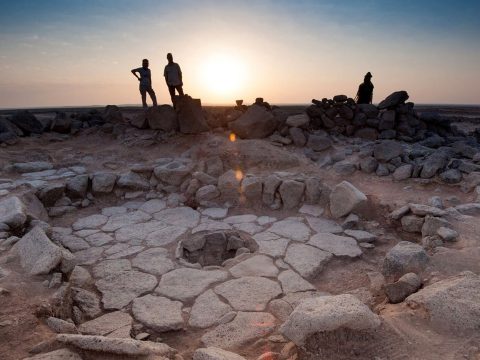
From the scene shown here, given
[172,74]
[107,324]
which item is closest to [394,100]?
[172,74]

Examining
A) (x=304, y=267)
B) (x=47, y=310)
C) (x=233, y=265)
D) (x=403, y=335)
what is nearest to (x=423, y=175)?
(x=304, y=267)

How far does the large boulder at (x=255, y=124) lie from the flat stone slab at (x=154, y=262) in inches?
162

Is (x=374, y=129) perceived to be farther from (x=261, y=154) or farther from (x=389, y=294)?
(x=389, y=294)

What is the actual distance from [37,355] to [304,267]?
2819mm

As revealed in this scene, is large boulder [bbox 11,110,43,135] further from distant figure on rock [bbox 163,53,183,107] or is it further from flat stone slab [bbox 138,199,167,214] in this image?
flat stone slab [bbox 138,199,167,214]

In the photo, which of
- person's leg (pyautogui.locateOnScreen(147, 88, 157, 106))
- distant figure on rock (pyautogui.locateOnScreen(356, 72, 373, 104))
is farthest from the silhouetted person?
distant figure on rock (pyautogui.locateOnScreen(356, 72, 373, 104))

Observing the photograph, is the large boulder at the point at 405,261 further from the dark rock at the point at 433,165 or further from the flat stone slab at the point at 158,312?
the dark rock at the point at 433,165

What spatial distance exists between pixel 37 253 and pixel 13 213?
4.28 feet

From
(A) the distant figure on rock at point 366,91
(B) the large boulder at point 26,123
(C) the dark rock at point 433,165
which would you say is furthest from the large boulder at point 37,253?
(A) the distant figure on rock at point 366,91

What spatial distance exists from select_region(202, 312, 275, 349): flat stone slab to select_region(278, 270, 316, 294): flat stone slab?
0.51m

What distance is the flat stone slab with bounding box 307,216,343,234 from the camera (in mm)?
4933

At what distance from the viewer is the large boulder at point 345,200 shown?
5.15 m

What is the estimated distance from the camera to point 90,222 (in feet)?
17.6

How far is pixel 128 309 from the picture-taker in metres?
3.37
